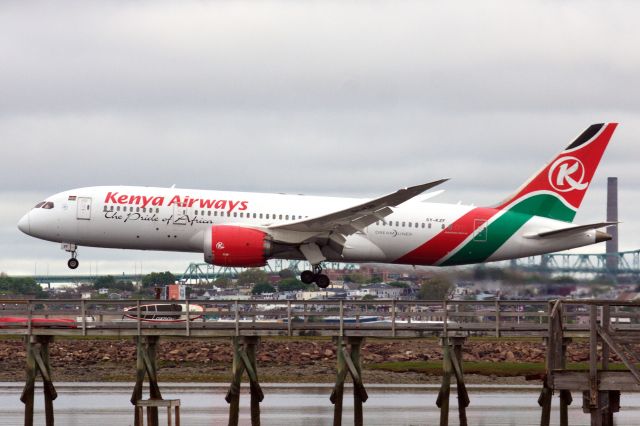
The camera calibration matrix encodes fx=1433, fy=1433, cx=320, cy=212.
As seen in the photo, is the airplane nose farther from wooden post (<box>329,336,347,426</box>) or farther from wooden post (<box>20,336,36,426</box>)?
wooden post (<box>329,336,347,426</box>)

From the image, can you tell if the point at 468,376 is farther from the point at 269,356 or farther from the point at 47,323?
the point at 47,323

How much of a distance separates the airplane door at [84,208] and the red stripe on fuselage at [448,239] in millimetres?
14790

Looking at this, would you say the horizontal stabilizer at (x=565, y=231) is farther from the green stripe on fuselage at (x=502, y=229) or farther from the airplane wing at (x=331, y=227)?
the airplane wing at (x=331, y=227)

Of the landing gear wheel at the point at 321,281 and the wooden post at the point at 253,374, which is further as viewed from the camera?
the landing gear wheel at the point at 321,281

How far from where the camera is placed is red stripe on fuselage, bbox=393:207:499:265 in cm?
6656

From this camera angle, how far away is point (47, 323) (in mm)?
48594

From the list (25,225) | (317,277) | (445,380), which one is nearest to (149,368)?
(445,380)

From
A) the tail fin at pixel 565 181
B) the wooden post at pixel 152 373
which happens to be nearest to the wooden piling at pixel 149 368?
the wooden post at pixel 152 373

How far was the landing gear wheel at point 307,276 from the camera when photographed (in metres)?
67.6

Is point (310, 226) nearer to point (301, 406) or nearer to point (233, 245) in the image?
point (233, 245)

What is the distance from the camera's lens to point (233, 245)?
6431 cm

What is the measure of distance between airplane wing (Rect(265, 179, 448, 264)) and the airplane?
0.05 m

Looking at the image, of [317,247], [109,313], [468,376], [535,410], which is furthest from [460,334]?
[468,376]

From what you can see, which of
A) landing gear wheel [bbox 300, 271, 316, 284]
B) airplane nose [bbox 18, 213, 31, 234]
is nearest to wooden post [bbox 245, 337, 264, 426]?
landing gear wheel [bbox 300, 271, 316, 284]
